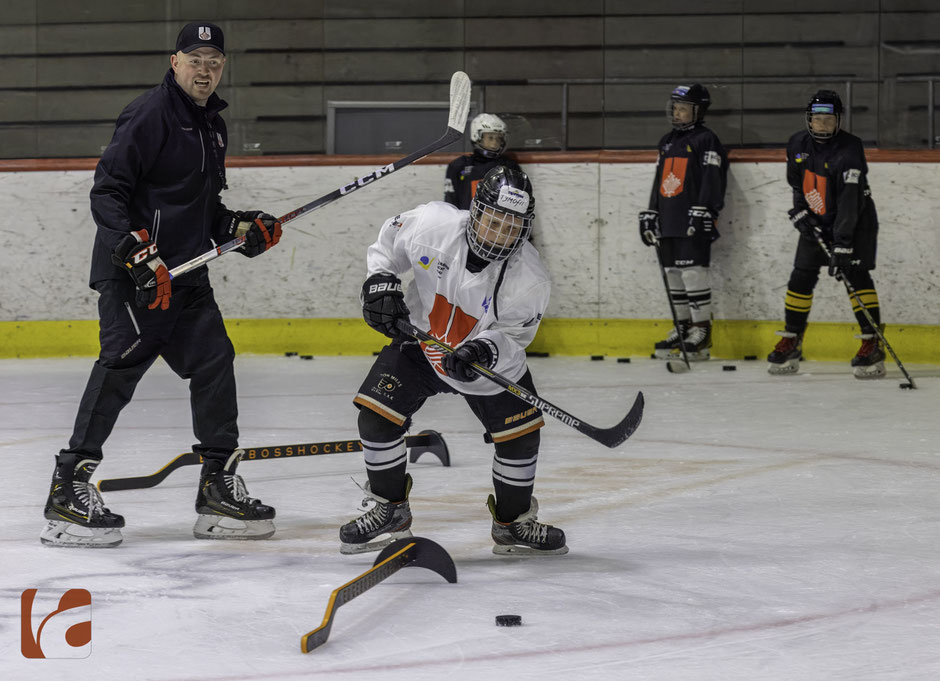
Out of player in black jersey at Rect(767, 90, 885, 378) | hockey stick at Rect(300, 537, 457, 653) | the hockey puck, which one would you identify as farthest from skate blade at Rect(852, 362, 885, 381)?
the hockey puck

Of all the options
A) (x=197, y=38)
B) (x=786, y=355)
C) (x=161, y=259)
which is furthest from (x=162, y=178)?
(x=786, y=355)

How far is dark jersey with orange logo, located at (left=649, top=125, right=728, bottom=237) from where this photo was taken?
6.92 m

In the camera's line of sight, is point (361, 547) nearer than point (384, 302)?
No

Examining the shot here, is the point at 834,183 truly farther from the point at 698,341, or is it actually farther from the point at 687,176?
the point at 698,341

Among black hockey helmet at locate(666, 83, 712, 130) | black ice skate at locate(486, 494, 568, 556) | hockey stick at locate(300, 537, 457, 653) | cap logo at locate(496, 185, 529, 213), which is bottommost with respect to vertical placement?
black ice skate at locate(486, 494, 568, 556)

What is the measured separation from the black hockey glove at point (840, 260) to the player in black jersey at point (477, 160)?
1793 millimetres

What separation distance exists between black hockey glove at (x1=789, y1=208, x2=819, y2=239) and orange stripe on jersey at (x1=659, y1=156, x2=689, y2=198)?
0.73 m

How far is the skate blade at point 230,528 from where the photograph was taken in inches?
125

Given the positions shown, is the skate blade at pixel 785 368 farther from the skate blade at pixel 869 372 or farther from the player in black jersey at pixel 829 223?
the skate blade at pixel 869 372

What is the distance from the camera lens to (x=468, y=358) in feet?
9.18

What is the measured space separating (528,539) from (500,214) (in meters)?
0.76

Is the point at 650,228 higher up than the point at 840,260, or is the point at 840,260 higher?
the point at 650,228

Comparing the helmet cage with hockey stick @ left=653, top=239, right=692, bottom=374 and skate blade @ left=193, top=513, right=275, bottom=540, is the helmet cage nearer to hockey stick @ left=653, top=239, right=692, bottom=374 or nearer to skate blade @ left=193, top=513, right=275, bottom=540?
hockey stick @ left=653, top=239, right=692, bottom=374

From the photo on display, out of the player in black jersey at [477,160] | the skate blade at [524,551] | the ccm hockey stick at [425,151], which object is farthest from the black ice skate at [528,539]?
the player in black jersey at [477,160]
